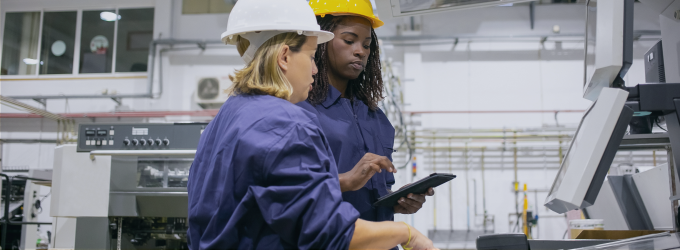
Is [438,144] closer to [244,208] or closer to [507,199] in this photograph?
[507,199]

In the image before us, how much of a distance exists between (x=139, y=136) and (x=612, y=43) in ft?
7.40

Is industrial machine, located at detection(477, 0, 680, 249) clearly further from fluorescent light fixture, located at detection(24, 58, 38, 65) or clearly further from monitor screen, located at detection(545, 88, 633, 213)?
fluorescent light fixture, located at detection(24, 58, 38, 65)

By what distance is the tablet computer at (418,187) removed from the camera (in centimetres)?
109

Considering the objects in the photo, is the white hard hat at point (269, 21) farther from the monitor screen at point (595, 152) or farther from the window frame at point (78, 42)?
the window frame at point (78, 42)

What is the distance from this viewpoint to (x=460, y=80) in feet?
19.4

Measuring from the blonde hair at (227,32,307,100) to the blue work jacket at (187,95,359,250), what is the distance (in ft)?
0.15

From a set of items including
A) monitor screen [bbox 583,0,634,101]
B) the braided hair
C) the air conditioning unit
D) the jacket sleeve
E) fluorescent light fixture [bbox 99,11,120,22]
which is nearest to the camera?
the jacket sleeve

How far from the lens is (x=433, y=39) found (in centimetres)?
588

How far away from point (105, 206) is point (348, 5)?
1.70m

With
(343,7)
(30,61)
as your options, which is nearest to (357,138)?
(343,7)

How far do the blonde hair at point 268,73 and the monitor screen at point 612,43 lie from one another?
0.70m

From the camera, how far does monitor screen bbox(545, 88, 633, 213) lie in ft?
3.10

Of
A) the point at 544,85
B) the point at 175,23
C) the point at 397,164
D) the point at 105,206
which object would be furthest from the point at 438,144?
the point at 105,206

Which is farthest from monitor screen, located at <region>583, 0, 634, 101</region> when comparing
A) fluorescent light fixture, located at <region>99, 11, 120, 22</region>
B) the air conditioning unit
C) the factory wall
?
fluorescent light fixture, located at <region>99, 11, 120, 22</region>
